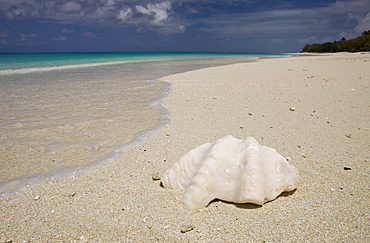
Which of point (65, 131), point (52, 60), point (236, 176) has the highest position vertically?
point (52, 60)

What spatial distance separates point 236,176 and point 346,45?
6418cm

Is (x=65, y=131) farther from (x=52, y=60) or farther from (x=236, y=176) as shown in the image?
(x=52, y=60)

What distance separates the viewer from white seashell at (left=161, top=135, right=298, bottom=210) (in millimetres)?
2375

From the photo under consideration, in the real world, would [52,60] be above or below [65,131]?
above

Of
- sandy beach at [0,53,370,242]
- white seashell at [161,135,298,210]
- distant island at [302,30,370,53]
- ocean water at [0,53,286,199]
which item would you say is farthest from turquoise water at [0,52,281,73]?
distant island at [302,30,370,53]

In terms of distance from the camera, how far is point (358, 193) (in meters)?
2.52

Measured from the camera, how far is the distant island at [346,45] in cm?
4462

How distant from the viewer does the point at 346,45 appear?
53.8m

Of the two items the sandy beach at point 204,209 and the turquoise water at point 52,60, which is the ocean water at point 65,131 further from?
the turquoise water at point 52,60

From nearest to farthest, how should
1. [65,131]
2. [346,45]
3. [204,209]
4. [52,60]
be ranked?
[204,209]
[65,131]
[52,60]
[346,45]

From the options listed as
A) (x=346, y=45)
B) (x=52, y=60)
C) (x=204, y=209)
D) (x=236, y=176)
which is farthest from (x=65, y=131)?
(x=346, y=45)

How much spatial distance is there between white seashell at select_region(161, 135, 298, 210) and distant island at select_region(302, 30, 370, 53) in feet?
172

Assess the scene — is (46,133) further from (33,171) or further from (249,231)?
(249,231)

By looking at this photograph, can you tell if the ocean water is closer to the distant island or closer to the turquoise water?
the turquoise water
